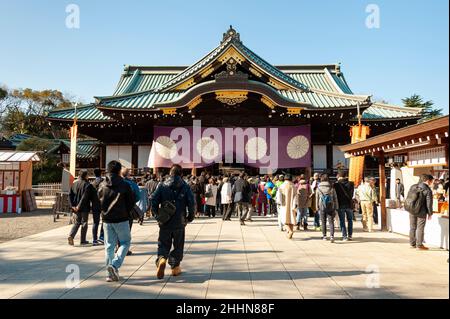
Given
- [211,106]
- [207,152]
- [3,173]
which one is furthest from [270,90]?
[3,173]

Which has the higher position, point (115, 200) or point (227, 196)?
point (115, 200)

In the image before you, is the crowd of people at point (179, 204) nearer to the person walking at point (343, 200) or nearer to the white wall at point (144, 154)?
the person walking at point (343, 200)

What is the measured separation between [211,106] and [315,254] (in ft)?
37.2

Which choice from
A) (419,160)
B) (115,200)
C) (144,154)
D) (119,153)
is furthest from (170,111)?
(115,200)

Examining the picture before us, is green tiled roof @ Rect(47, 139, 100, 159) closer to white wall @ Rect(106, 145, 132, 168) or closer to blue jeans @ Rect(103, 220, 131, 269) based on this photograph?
white wall @ Rect(106, 145, 132, 168)

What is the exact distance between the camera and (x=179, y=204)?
566 centimetres

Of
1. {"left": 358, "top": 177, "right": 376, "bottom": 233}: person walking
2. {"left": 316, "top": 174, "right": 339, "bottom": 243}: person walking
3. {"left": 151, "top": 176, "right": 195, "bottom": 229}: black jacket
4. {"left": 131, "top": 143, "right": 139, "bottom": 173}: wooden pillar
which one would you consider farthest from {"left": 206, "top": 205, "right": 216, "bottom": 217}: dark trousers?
{"left": 151, "top": 176, "right": 195, "bottom": 229}: black jacket

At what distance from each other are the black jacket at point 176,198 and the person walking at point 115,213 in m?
0.41

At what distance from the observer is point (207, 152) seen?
17.1 metres

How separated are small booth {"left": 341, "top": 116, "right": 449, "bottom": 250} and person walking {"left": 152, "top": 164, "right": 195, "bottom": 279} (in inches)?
181

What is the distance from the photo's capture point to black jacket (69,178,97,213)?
325 inches

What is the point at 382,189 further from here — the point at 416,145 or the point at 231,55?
the point at 231,55

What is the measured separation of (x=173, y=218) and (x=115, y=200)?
3.12 feet

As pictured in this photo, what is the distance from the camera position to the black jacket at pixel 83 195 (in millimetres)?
8250
